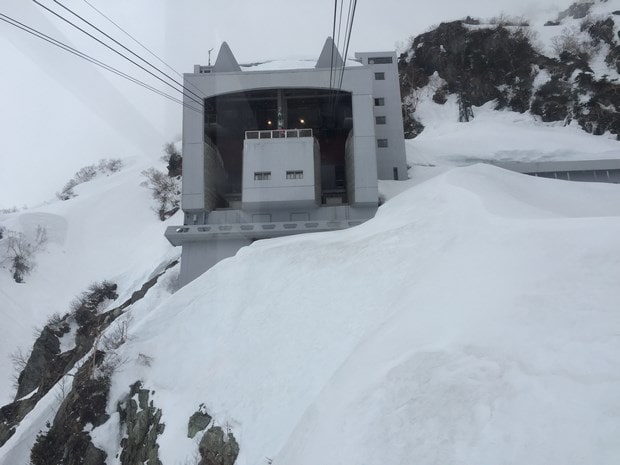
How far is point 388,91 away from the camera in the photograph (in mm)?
35219

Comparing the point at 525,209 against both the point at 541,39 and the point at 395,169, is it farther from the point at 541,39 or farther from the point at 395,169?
the point at 541,39

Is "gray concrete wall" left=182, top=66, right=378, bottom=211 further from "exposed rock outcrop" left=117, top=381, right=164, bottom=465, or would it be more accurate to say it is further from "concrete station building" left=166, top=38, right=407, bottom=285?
"exposed rock outcrop" left=117, top=381, right=164, bottom=465

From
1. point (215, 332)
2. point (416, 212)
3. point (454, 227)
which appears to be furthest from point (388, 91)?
point (215, 332)

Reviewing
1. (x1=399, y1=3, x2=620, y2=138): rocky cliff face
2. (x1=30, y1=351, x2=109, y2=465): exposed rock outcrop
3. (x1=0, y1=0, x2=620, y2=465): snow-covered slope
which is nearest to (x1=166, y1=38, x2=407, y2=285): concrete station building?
(x1=0, y1=0, x2=620, y2=465): snow-covered slope

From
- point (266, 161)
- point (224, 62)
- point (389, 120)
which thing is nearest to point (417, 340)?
point (266, 161)

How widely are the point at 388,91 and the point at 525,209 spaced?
23.5 metres

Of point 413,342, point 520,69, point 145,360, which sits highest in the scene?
point 520,69

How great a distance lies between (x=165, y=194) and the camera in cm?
5191

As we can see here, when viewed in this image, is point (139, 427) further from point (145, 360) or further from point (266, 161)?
point (266, 161)

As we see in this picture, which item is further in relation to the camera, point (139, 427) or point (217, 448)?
point (139, 427)

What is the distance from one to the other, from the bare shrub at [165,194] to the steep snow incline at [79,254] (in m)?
1.23

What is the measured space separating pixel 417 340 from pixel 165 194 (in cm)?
4842

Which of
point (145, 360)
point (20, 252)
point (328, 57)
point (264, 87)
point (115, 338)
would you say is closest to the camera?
point (145, 360)

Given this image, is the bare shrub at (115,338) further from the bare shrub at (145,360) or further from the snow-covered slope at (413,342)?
the bare shrub at (145,360)
